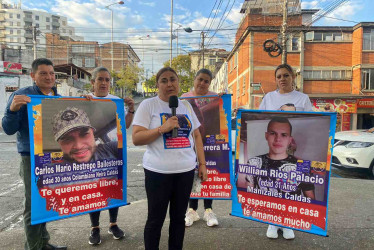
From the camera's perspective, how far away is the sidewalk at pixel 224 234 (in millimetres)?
3016

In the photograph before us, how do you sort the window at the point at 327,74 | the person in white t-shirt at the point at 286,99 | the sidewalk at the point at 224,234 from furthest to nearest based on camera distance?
the window at the point at 327,74 < the person in white t-shirt at the point at 286,99 < the sidewalk at the point at 224,234

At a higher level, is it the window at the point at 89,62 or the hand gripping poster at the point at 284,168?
the window at the point at 89,62

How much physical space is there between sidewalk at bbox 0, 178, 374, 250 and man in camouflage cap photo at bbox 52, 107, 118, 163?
1.06 metres

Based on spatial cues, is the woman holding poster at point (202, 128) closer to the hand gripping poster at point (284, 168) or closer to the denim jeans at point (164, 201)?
the hand gripping poster at point (284, 168)

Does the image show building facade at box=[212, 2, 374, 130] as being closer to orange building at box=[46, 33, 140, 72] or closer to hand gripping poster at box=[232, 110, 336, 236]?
hand gripping poster at box=[232, 110, 336, 236]

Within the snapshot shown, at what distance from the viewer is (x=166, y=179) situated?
92.9 inches

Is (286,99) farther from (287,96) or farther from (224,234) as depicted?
(224,234)

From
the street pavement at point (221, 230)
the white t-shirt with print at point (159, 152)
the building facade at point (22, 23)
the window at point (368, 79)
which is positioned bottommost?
the street pavement at point (221, 230)

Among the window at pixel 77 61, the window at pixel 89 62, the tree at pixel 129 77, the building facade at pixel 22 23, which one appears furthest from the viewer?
the building facade at pixel 22 23

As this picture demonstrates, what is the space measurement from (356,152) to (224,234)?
5.34 m

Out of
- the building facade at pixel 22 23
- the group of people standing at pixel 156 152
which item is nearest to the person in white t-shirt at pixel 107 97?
the group of people standing at pixel 156 152

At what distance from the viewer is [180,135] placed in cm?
246

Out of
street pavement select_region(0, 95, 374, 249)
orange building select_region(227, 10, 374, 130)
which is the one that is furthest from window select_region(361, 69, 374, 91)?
street pavement select_region(0, 95, 374, 249)

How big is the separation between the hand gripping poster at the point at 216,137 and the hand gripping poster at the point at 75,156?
3.65ft
